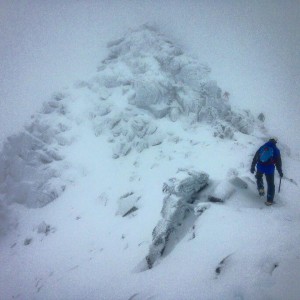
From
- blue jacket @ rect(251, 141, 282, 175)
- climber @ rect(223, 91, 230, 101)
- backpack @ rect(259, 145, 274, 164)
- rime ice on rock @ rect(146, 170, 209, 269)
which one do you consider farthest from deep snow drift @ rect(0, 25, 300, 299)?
backpack @ rect(259, 145, 274, 164)

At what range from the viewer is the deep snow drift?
6.11 meters

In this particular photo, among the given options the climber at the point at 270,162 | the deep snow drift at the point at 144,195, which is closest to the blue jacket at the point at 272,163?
the climber at the point at 270,162

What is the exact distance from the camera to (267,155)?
27.2ft

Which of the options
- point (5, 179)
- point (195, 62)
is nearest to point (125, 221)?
point (5, 179)

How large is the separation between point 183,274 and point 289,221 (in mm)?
3258

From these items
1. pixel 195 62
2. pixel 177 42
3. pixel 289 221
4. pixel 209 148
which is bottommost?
pixel 209 148

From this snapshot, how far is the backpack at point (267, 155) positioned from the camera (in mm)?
8256

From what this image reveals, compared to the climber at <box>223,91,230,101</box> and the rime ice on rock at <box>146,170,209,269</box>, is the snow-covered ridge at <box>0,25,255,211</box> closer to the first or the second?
the climber at <box>223,91,230,101</box>

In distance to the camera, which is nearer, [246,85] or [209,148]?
[209,148]

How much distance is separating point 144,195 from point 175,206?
13.6ft

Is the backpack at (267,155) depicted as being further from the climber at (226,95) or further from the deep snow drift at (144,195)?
the climber at (226,95)

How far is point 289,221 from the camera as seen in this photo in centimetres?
696

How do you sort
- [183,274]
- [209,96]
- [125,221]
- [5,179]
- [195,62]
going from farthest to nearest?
[195,62] → [209,96] → [5,179] → [125,221] → [183,274]

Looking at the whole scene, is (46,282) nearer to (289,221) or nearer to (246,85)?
(289,221)
